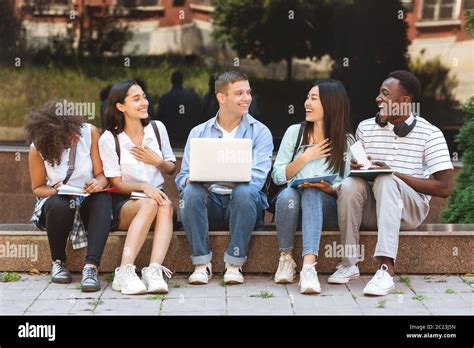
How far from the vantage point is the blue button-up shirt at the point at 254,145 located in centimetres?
764

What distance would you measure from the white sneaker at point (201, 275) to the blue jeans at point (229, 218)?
42 mm

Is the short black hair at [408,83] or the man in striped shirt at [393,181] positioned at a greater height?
the short black hair at [408,83]

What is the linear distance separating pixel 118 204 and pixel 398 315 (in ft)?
7.29

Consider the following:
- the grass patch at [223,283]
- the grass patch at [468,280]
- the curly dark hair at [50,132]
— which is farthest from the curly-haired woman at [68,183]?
the grass patch at [468,280]

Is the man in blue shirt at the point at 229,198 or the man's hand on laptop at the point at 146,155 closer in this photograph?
the man in blue shirt at the point at 229,198

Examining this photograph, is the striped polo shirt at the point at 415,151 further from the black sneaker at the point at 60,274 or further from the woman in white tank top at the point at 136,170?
the black sneaker at the point at 60,274

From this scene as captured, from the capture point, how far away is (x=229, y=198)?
7633mm

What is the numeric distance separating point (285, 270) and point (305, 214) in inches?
17.3

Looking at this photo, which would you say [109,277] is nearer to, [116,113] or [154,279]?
[154,279]

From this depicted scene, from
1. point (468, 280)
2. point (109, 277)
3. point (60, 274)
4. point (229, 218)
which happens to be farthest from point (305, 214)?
point (60, 274)

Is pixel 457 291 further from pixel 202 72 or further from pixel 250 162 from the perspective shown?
pixel 202 72

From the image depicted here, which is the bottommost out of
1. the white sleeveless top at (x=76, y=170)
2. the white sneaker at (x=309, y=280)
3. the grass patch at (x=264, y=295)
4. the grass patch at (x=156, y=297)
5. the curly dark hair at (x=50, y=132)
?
the grass patch at (x=156, y=297)

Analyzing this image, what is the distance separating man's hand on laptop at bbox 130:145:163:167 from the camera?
7652 mm
